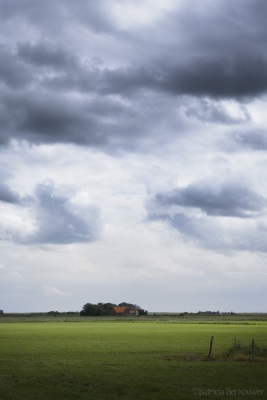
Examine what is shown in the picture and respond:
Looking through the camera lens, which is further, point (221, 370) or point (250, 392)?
point (221, 370)

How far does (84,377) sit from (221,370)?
9.54 metres

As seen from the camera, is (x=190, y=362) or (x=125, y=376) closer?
(x=125, y=376)

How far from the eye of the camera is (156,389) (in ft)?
86.5

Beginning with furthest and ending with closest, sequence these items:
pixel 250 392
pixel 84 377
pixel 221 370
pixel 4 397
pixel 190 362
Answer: pixel 190 362 < pixel 221 370 < pixel 84 377 < pixel 250 392 < pixel 4 397

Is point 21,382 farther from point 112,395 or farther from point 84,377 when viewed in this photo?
point 112,395

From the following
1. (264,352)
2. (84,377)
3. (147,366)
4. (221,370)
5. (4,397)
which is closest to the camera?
(4,397)

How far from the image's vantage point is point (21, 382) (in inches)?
1121

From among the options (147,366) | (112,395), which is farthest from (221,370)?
(112,395)

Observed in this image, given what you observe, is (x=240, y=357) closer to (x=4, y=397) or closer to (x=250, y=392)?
(x=250, y=392)

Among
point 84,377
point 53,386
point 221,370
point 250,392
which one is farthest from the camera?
point 221,370

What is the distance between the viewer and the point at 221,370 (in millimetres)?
33906

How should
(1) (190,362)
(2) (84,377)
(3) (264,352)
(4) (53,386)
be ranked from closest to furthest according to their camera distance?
(4) (53,386) < (2) (84,377) < (1) (190,362) < (3) (264,352)

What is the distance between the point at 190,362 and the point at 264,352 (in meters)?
7.72

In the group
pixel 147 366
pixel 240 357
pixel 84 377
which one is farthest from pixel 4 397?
pixel 240 357
